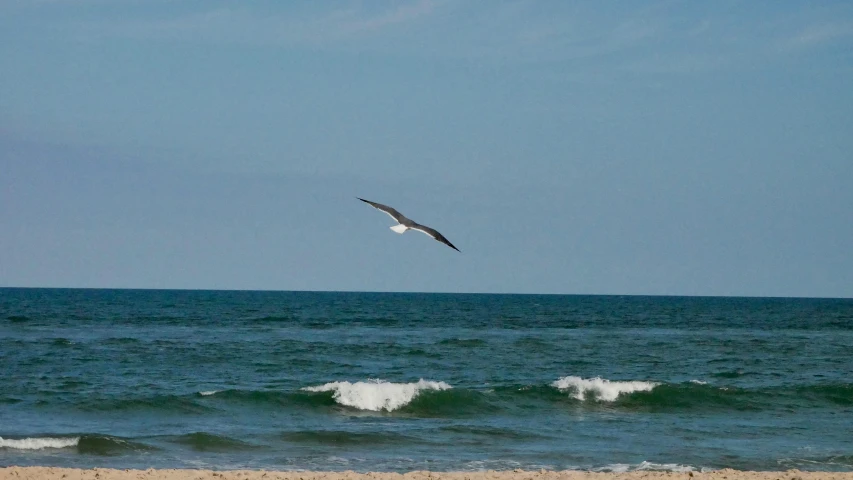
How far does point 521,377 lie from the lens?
2847 centimetres

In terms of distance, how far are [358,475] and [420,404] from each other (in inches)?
344

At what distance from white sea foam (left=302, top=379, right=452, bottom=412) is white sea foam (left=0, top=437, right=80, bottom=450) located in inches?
282

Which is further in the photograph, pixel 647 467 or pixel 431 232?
pixel 647 467

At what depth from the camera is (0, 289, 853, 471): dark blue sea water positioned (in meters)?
16.8

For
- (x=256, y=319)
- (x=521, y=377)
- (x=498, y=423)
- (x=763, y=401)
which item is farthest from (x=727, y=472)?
(x=256, y=319)

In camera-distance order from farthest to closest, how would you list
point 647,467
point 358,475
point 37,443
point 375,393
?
point 375,393 → point 37,443 → point 647,467 → point 358,475

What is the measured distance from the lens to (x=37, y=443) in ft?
55.8

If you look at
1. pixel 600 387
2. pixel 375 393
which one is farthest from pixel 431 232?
pixel 600 387

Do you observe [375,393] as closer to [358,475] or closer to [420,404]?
[420,404]

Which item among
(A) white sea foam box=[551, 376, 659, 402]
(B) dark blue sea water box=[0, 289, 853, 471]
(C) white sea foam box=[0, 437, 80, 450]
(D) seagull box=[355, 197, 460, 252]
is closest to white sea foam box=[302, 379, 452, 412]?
(B) dark blue sea water box=[0, 289, 853, 471]

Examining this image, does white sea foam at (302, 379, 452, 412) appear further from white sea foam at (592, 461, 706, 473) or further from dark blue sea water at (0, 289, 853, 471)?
white sea foam at (592, 461, 706, 473)

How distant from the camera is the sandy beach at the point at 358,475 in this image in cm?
1382

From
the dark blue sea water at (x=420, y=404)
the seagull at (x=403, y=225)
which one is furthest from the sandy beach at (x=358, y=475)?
the seagull at (x=403, y=225)

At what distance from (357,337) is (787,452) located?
1208 inches
